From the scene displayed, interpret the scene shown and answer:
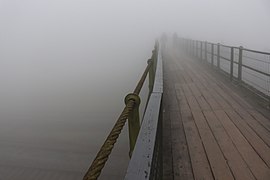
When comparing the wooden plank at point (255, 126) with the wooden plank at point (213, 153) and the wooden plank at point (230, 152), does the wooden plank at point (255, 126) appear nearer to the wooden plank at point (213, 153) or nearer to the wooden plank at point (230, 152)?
the wooden plank at point (230, 152)

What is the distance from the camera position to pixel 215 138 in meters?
4.25

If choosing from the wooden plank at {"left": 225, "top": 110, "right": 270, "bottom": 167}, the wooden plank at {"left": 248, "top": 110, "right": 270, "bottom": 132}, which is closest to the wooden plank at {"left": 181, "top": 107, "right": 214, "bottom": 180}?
the wooden plank at {"left": 225, "top": 110, "right": 270, "bottom": 167}

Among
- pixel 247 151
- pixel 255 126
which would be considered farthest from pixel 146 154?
pixel 255 126

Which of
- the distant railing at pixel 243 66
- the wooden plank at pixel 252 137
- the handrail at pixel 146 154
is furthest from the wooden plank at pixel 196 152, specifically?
the distant railing at pixel 243 66

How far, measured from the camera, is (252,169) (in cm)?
330

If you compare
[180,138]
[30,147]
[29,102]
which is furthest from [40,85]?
[180,138]

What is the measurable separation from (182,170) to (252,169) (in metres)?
0.73

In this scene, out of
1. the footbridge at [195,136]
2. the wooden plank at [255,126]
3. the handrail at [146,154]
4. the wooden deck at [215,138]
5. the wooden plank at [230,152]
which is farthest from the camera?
the wooden plank at [255,126]

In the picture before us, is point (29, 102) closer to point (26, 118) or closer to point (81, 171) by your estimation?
point (26, 118)

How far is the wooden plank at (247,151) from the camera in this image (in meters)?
3.23

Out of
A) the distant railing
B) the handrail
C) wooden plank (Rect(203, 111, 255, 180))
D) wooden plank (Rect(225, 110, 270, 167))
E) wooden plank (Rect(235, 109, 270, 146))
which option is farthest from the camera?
the distant railing

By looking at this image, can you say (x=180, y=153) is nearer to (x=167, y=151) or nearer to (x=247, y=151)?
(x=167, y=151)

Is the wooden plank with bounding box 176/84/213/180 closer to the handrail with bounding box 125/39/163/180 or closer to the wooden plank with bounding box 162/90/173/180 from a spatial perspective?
the wooden plank with bounding box 162/90/173/180

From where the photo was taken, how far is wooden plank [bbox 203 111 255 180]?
322 centimetres
